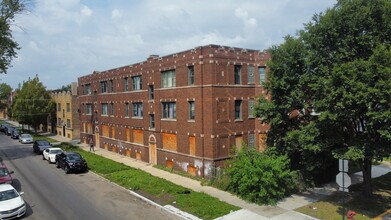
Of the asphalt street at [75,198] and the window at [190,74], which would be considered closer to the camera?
the asphalt street at [75,198]

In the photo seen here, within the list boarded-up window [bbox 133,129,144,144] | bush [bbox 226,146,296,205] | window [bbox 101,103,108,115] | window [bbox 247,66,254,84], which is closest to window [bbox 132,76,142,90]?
boarded-up window [bbox 133,129,144,144]

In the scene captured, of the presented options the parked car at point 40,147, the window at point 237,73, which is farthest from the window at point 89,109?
the window at point 237,73

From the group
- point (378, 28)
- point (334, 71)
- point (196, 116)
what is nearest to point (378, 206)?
point (334, 71)

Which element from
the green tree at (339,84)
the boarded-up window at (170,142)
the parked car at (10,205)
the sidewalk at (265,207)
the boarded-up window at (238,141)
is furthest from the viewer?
the boarded-up window at (170,142)

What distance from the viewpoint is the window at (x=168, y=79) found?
93.9 feet

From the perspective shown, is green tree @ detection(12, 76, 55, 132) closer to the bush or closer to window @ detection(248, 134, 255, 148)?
window @ detection(248, 134, 255, 148)

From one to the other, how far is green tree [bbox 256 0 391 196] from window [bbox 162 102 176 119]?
10.2 meters

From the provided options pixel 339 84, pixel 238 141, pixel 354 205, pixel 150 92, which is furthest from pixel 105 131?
pixel 339 84

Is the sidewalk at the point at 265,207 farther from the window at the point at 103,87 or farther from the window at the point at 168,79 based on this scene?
the window at the point at 103,87

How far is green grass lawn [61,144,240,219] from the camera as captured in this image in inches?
671

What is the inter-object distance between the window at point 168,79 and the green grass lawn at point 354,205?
15.6 meters

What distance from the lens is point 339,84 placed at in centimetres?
1631

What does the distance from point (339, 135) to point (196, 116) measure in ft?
37.2

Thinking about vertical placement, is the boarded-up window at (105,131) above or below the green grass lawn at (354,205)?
above
